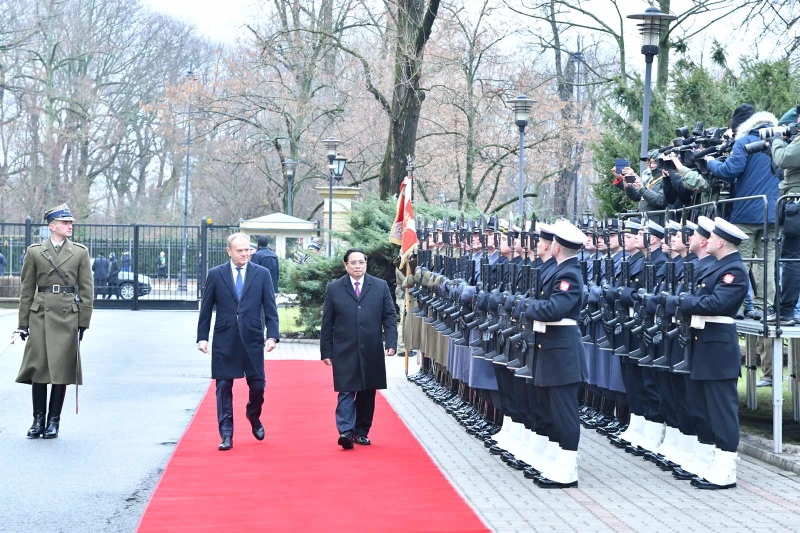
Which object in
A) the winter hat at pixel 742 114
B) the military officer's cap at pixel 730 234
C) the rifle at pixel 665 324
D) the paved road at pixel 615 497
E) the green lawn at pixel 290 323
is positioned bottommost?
the paved road at pixel 615 497

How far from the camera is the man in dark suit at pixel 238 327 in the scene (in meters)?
10.8

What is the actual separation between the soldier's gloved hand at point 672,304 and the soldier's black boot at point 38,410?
18.1ft

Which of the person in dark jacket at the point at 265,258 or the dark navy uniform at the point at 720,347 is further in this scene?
the person in dark jacket at the point at 265,258

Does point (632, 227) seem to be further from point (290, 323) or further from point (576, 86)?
point (576, 86)

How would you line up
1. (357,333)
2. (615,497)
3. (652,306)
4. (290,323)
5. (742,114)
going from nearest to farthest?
(615,497)
(652,306)
(357,333)
(742,114)
(290,323)

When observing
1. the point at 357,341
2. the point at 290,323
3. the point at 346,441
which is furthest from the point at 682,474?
the point at 290,323

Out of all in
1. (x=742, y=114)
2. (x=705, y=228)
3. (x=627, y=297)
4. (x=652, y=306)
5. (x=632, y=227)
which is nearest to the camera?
(x=705, y=228)

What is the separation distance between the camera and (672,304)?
372 inches

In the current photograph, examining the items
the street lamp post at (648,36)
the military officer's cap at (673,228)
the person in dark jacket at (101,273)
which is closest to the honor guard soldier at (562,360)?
the military officer's cap at (673,228)

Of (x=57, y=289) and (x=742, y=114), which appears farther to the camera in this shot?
(x=742, y=114)

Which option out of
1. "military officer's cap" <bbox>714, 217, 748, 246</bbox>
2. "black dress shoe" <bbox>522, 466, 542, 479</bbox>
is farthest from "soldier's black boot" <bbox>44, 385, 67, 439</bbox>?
"military officer's cap" <bbox>714, 217, 748, 246</bbox>

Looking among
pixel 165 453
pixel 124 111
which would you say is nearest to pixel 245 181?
pixel 124 111

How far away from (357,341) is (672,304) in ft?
9.81

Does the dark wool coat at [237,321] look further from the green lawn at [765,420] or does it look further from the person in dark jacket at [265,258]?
the person in dark jacket at [265,258]
